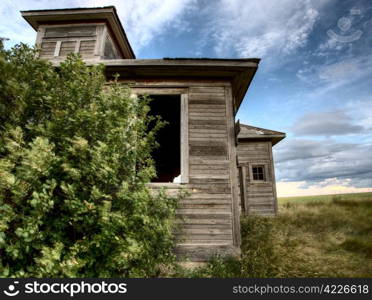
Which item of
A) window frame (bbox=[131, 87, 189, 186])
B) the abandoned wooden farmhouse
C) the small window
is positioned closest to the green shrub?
the abandoned wooden farmhouse

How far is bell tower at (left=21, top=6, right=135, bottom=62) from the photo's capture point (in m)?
8.45

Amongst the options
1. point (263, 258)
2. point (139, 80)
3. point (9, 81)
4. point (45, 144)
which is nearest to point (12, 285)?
point (45, 144)

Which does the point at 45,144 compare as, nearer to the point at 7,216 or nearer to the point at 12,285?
the point at 7,216

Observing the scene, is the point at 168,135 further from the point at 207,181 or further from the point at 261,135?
the point at 207,181

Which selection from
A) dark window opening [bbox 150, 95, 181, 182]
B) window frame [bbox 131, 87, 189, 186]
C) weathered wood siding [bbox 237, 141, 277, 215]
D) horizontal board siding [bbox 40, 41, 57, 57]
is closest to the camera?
window frame [bbox 131, 87, 189, 186]

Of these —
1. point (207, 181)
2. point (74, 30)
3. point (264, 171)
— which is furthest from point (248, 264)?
point (74, 30)

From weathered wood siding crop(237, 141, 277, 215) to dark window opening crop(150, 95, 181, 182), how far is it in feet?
12.0

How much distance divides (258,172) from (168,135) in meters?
5.18

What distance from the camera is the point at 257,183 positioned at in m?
11.0

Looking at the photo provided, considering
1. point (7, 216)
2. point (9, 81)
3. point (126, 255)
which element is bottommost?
point (126, 255)

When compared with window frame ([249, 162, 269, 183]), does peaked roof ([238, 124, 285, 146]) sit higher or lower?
higher

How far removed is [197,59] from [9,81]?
3.92m

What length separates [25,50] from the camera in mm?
3670

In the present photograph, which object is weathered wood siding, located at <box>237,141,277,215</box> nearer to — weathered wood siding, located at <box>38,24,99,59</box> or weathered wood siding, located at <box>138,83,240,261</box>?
weathered wood siding, located at <box>138,83,240,261</box>
